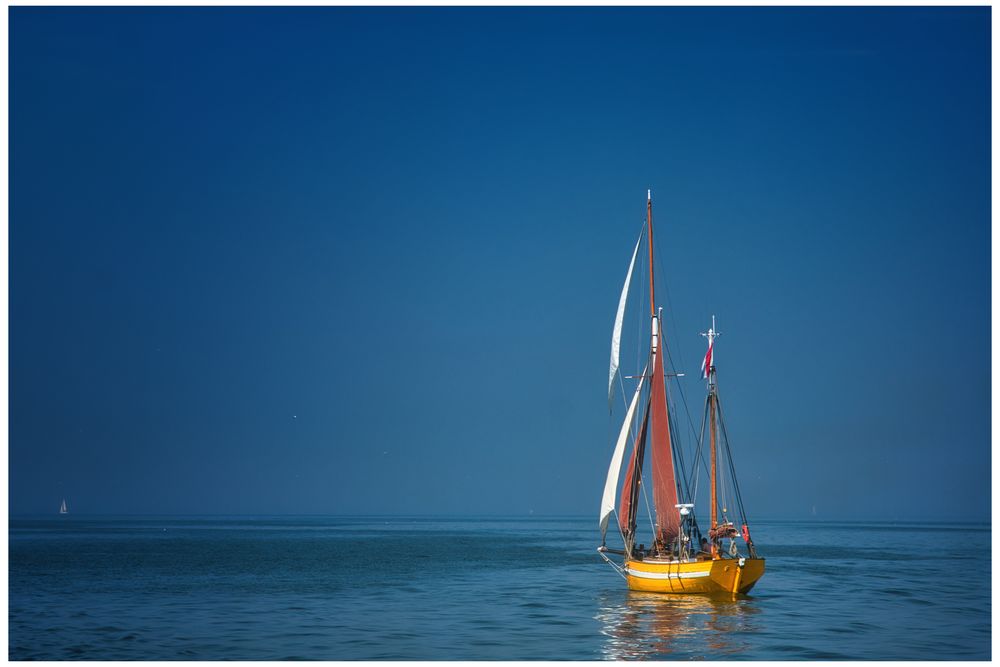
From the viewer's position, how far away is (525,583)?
6400 cm

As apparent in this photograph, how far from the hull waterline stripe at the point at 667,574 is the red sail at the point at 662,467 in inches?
77.9

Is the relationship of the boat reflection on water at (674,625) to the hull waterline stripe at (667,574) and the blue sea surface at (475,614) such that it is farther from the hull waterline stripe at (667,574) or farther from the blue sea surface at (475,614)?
the hull waterline stripe at (667,574)

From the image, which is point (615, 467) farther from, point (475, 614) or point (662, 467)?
point (475, 614)

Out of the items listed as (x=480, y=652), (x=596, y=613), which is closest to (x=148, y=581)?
(x=596, y=613)

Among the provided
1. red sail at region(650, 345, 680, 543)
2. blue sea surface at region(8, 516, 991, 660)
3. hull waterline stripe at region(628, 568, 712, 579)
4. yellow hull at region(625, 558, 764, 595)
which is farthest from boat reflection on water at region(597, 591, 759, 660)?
red sail at region(650, 345, 680, 543)

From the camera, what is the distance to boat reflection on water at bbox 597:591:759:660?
115 feet

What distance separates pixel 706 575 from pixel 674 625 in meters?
6.03

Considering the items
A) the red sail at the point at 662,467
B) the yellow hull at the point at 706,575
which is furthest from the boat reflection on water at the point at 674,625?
the red sail at the point at 662,467

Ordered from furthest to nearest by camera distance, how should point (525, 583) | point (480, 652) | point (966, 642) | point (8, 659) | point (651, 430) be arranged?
point (525, 583) < point (651, 430) < point (966, 642) < point (480, 652) < point (8, 659)

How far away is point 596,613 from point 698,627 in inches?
277

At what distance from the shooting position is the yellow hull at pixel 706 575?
46250mm

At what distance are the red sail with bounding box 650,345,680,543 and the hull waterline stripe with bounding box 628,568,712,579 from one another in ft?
6.49

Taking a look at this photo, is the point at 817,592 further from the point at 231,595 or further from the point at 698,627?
the point at 231,595

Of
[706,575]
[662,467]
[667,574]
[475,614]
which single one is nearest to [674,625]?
[706,575]
